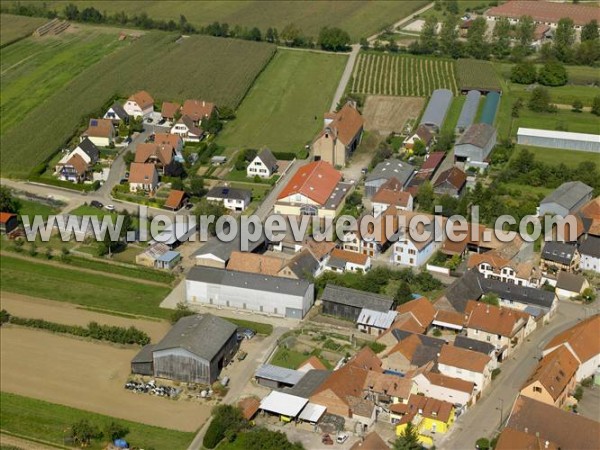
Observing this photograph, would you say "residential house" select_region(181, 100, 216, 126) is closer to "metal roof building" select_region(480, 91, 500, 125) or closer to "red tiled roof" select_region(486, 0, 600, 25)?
"metal roof building" select_region(480, 91, 500, 125)

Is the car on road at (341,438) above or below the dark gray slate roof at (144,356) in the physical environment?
above

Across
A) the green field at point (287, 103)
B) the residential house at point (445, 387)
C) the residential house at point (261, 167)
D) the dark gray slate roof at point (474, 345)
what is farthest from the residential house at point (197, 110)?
the residential house at point (445, 387)

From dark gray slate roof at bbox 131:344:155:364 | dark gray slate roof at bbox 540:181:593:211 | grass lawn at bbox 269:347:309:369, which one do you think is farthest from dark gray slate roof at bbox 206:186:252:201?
dark gray slate roof at bbox 540:181:593:211

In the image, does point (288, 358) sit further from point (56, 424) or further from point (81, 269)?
point (81, 269)

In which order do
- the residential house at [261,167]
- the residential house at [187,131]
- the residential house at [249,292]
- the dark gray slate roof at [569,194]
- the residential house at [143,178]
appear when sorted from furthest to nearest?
the residential house at [187,131], the residential house at [261,167], the residential house at [143,178], the dark gray slate roof at [569,194], the residential house at [249,292]

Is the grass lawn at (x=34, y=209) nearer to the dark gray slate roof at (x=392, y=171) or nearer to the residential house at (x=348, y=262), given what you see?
the residential house at (x=348, y=262)

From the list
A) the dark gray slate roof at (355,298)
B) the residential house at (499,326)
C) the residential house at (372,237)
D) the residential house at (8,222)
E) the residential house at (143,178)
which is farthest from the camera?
the residential house at (143,178)
